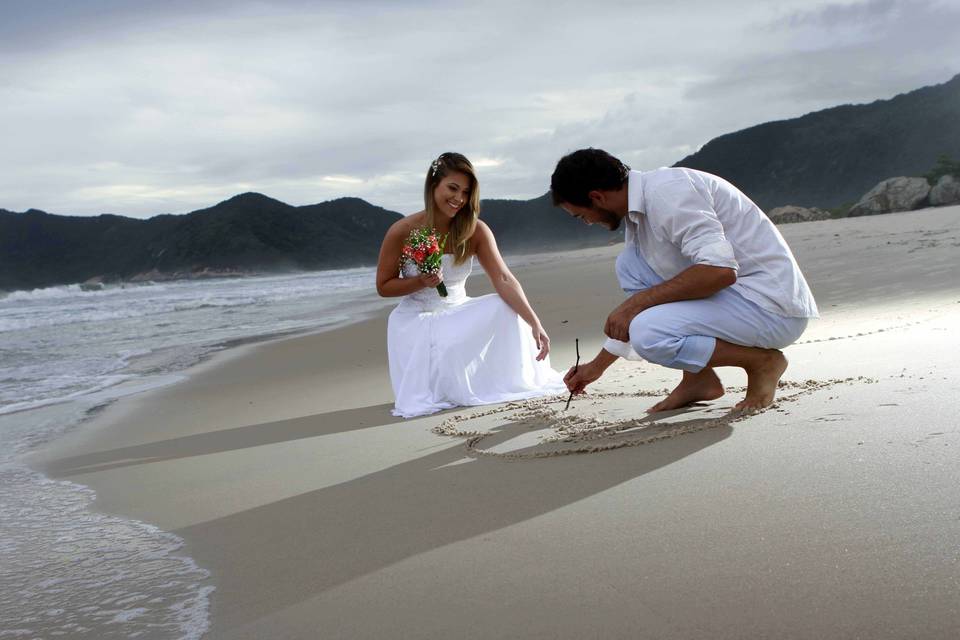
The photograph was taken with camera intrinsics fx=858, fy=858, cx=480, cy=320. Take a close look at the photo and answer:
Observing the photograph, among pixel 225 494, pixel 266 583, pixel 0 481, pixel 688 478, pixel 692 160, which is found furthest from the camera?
pixel 692 160

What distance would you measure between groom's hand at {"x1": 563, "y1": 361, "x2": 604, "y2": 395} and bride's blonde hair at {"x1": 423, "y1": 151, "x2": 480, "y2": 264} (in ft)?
5.91

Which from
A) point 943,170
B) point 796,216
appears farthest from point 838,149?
point 796,216

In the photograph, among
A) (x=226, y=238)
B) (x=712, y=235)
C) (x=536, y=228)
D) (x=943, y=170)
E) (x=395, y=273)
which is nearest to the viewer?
(x=712, y=235)

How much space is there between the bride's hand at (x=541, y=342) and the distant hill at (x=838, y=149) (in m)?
47.0

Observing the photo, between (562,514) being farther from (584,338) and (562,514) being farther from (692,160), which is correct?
(692,160)

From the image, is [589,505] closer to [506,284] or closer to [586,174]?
[586,174]

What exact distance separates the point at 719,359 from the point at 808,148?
197 ft

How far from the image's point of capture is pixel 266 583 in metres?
2.10

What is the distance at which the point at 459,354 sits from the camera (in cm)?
486

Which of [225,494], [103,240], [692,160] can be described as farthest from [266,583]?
[103,240]

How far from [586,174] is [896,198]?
27.3m

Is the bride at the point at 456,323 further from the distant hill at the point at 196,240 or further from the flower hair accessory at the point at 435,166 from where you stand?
the distant hill at the point at 196,240

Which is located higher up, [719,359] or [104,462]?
[719,359]

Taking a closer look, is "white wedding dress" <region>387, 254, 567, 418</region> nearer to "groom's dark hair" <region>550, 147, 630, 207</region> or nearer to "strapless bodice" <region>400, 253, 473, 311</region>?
"strapless bodice" <region>400, 253, 473, 311</region>
